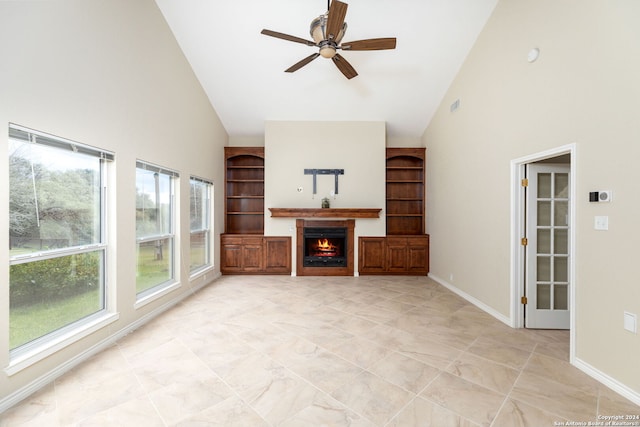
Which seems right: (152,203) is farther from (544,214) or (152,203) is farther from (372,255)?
(544,214)

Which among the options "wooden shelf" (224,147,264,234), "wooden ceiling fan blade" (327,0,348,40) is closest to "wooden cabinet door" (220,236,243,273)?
"wooden shelf" (224,147,264,234)

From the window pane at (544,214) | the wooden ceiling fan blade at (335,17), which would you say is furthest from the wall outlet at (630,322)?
the wooden ceiling fan blade at (335,17)

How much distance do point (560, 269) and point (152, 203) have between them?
214 inches

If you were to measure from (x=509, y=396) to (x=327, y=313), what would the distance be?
2148 millimetres

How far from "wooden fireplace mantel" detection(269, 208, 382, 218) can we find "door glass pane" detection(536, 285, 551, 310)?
295 centimetres

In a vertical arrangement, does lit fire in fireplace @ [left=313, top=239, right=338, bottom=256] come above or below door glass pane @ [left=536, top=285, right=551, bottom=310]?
above

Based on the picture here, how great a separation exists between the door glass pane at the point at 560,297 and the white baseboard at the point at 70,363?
16.9 ft

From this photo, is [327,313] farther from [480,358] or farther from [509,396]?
[509,396]

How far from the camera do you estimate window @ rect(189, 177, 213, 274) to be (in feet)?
15.9

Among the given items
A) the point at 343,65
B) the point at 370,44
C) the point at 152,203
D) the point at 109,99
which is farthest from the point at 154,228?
the point at 370,44

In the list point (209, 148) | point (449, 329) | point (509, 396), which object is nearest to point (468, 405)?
point (509, 396)

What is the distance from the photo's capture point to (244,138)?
249 inches

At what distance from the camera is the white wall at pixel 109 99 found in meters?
1.91

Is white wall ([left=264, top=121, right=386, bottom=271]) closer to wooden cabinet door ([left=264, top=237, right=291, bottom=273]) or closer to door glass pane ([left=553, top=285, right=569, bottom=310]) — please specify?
wooden cabinet door ([left=264, top=237, right=291, bottom=273])
